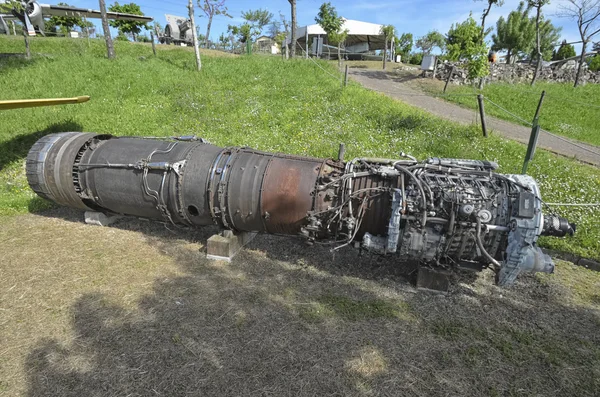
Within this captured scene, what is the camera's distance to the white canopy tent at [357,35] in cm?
3803

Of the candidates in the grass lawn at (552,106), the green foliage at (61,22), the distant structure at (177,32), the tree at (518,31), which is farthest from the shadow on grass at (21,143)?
the tree at (518,31)

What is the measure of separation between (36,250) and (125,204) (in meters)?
1.62

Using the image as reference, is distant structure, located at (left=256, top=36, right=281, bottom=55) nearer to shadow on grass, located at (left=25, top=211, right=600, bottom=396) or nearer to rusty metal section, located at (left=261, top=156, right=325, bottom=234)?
rusty metal section, located at (left=261, top=156, right=325, bottom=234)

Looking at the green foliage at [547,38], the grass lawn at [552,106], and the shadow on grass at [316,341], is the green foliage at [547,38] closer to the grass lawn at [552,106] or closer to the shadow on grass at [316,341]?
the grass lawn at [552,106]

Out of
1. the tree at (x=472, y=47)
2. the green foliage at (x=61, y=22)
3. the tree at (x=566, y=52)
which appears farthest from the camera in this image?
the tree at (x=566, y=52)

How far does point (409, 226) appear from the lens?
4.38m

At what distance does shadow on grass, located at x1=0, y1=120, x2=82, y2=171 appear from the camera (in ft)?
30.4

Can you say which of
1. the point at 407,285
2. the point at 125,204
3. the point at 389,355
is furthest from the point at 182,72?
the point at 389,355

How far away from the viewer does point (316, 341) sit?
3939mm

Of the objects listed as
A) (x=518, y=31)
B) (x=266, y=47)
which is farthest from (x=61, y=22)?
(x=518, y=31)

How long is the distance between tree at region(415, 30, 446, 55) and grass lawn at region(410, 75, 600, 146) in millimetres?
29395

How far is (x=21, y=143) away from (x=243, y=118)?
6223 millimetres

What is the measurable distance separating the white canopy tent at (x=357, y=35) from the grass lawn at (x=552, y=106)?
71.2 ft

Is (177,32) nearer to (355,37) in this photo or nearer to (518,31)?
(355,37)
